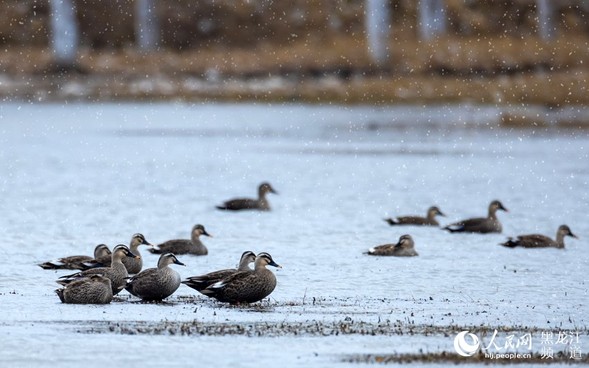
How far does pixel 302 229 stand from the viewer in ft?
68.9

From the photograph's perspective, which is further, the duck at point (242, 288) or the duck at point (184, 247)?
the duck at point (184, 247)

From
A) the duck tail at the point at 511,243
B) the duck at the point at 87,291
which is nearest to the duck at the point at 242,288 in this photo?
the duck at the point at 87,291

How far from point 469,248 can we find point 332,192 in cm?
752

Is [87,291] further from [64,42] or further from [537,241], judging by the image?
[64,42]

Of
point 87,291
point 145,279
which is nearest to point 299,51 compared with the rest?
point 145,279

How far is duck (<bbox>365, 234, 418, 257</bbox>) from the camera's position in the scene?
17922mm

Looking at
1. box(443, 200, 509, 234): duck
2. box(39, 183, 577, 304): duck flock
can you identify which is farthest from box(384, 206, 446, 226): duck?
box(39, 183, 577, 304): duck flock

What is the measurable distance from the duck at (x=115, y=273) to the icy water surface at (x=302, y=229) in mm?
214

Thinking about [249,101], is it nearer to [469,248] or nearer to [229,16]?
[229,16]

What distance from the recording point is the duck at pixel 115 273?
47.3ft

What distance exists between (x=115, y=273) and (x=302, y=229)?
6.43 meters

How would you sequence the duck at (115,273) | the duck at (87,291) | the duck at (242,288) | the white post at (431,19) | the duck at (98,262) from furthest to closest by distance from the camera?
the white post at (431,19) → the duck at (98,262) → the duck at (115,273) → the duck at (242,288) → the duck at (87,291)

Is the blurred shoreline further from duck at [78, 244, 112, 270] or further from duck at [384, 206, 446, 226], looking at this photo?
duck at [78, 244, 112, 270]

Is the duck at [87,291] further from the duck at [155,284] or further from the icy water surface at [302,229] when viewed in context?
the duck at [155,284]
